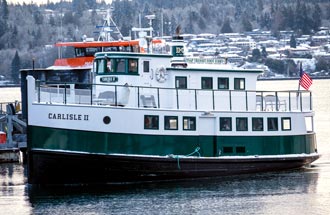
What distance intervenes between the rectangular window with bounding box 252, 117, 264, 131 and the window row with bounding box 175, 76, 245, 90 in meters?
1.68

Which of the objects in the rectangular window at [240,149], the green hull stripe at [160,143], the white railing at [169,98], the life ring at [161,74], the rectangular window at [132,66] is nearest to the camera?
the green hull stripe at [160,143]

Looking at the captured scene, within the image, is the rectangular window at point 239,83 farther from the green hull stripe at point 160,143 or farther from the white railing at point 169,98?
the green hull stripe at point 160,143

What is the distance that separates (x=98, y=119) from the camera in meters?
42.6

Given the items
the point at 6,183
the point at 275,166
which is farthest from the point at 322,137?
the point at 6,183

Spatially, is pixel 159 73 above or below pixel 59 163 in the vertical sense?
above

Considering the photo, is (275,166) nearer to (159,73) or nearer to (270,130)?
(270,130)

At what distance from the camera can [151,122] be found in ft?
143

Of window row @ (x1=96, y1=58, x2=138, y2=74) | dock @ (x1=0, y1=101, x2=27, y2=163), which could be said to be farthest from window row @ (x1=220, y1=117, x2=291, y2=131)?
dock @ (x1=0, y1=101, x2=27, y2=163)

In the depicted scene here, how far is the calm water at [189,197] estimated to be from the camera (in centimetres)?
3975

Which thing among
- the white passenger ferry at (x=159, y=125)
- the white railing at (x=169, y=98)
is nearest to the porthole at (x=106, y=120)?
the white passenger ferry at (x=159, y=125)

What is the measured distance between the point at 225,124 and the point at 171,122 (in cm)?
243

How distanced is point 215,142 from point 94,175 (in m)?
5.08

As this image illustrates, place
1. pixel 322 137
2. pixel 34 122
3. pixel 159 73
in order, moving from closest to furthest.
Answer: pixel 34 122 → pixel 159 73 → pixel 322 137

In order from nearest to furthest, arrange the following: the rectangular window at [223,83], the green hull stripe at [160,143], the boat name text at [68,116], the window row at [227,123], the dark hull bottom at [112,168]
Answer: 1. the boat name text at [68,116]
2. the green hull stripe at [160,143]
3. the dark hull bottom at [112,168]
4. the window row at [227,123]
5. the rectangular window at [223,83]
